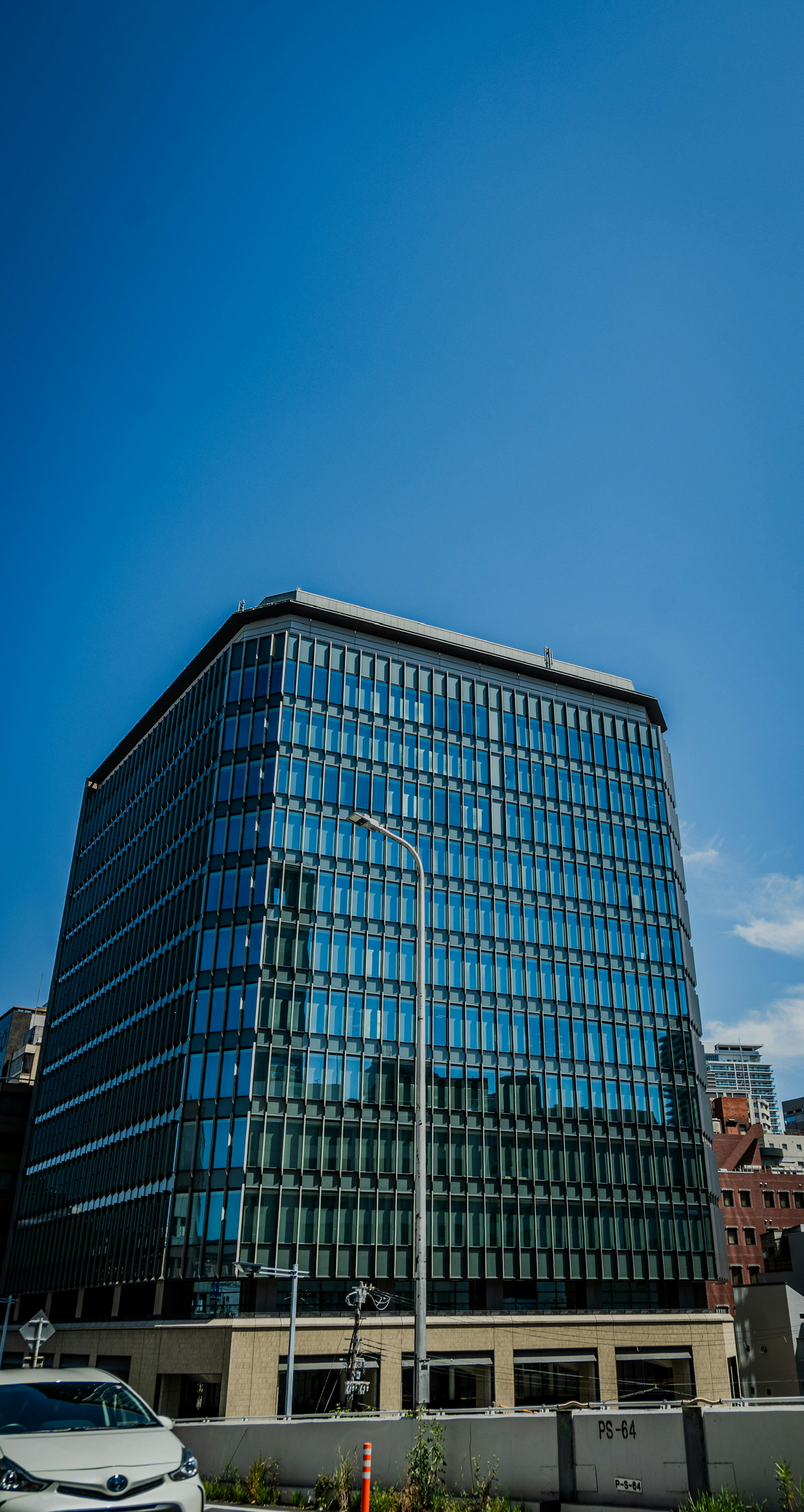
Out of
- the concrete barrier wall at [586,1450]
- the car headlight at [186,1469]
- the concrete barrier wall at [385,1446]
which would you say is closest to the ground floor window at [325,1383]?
the concrete barrier wall at [385,1446]

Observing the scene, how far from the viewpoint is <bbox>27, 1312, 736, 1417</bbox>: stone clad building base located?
43.9 metres

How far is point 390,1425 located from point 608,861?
49411mm

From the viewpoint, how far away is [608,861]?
6166 cm

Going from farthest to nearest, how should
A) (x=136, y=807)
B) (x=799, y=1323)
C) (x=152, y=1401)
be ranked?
(x=799, y=1323) < (x=136, y=807) < (x=152, y=1401)

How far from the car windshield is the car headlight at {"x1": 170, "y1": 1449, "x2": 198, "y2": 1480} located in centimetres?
61

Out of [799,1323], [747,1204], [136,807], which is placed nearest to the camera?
[136,807]

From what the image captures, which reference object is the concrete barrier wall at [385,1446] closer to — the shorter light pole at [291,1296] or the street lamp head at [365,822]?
the street lamp head at [365,822]

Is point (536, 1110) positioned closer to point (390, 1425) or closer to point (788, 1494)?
point (390, 1425)

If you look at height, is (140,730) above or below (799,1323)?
above

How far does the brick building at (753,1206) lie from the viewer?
3403 inches

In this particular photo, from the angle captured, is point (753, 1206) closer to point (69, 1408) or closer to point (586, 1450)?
point (586, 1450)

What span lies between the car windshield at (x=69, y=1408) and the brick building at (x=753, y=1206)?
3134 inches

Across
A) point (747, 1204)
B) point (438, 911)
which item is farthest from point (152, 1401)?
point (747, 1204)

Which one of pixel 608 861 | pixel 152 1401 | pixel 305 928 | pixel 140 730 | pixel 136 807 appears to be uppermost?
pixel 140 730
